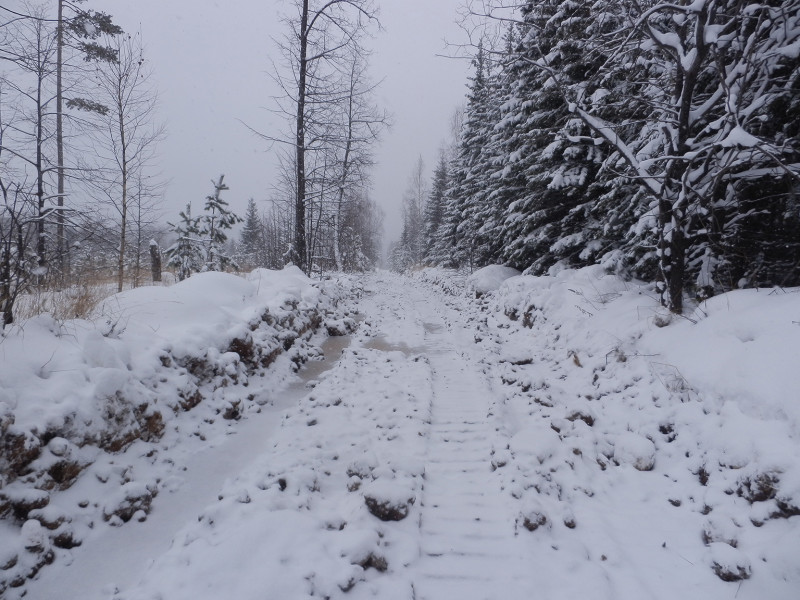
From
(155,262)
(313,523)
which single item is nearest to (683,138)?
(313,523)

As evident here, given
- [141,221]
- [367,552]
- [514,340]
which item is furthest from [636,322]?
[141,221]

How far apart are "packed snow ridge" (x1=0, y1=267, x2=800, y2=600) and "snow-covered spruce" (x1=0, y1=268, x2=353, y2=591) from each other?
0.02 m

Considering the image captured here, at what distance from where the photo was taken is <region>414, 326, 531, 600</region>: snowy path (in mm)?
2602

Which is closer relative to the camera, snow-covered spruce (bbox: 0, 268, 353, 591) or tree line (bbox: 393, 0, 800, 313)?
snow-covered spruce (bbox: 0, 268, 353, 591)

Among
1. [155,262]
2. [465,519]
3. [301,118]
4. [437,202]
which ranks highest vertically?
[437,202]

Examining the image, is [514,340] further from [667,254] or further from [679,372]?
[679,372]

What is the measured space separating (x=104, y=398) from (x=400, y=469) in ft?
9.54

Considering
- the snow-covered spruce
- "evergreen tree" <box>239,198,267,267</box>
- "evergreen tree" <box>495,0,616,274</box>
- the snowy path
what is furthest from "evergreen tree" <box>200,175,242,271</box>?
"evergreen tree" <box>239,198,267,267</box>

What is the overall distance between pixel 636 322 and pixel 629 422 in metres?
2.07

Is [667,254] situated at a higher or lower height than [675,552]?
higher

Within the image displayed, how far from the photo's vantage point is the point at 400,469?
3697mm

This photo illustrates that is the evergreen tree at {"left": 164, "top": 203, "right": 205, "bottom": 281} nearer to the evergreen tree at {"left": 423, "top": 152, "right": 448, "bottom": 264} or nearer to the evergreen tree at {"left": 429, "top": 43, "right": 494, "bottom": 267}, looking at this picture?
the evergreen tree at {"left": 429, "top": 43, "right": 494, "bottom": 267}

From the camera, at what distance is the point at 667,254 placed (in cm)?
536

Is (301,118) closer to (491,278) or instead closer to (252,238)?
(491,278)
